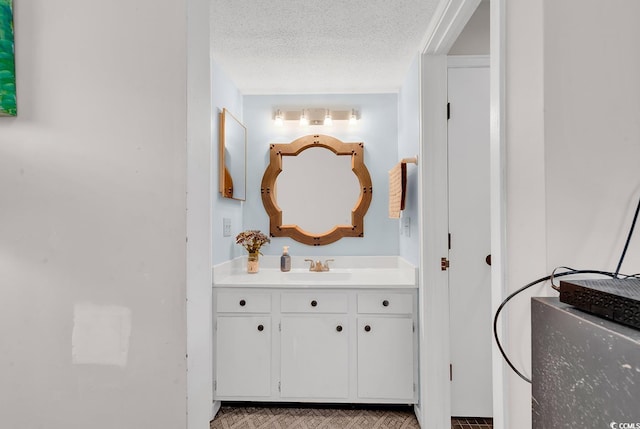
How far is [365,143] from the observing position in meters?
3.16

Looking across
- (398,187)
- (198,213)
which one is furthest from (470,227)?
(198,213)

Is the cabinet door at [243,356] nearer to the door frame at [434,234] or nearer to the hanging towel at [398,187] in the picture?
the door frame at [434,234]

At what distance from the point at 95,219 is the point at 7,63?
18.1 inches

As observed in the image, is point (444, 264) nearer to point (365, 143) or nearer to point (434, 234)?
point (434, 234)

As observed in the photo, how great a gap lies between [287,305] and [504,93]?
1.81 meters

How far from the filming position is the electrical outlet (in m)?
2.71

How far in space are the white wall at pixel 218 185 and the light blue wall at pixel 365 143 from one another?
8.3 inches

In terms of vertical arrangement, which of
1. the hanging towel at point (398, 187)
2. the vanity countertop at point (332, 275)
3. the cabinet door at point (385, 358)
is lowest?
the cabinet door at point (385, 358)

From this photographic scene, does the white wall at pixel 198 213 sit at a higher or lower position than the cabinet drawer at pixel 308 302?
higher

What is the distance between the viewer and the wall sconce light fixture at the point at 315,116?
3088 millimetres

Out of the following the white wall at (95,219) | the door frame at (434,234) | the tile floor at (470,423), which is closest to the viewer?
the white wall at (95,219)

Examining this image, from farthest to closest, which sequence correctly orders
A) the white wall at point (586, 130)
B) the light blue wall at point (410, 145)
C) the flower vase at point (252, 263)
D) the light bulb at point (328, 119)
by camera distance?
the light bulb at point (328, 119)
the flower vase at point (252, 263)
the light blue wall at point (410, 145)
the white wall at point (586, 130)

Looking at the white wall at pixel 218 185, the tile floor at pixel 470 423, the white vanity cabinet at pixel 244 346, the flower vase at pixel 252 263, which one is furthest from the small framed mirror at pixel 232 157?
the tile floor at pixel 470 423

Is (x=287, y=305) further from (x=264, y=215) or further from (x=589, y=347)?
(x=589, y=347)
